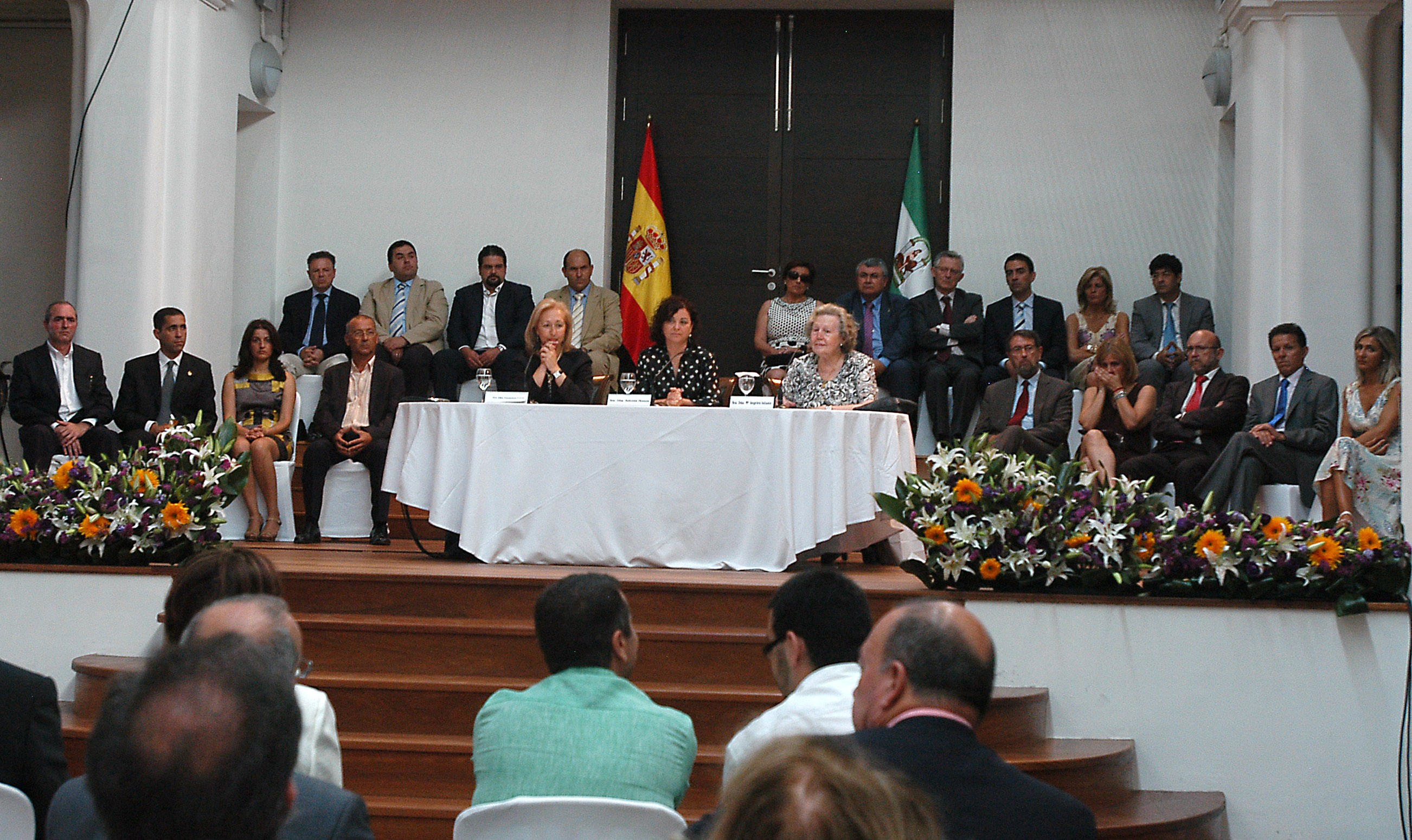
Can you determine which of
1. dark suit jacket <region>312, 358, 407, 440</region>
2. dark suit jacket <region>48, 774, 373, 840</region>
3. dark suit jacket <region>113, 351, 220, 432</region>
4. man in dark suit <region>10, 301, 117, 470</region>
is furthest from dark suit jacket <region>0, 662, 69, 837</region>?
dark suit jacket <region>113, 351, 220, 432</region>

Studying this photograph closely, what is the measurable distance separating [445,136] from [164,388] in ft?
9.61

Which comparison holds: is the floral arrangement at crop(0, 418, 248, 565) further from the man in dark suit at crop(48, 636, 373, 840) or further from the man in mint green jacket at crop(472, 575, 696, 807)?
the man in dark suit at crop(48, 636, 373, 840)

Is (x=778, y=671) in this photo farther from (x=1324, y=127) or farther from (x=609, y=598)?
(x=1324, y=127)

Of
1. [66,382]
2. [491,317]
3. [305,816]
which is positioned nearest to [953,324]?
[491,317]

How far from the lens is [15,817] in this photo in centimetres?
193

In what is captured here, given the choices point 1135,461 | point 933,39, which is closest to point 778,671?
point 1135,461

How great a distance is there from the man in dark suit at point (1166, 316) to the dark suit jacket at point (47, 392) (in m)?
5.56

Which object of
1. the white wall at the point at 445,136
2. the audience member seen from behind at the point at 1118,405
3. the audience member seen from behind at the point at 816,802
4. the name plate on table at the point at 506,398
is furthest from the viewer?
the white wall at the point at 445,136

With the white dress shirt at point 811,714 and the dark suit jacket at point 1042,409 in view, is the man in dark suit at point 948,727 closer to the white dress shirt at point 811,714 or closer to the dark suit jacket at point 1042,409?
the white dress shirt at point 811,714

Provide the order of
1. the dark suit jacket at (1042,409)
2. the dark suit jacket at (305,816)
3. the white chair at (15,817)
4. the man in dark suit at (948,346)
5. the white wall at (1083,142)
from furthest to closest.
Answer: the white wall at (1083,142) → the man in dark suit at (948,346) → the dark suit jacket at (1042,409) → the white chair at (15,817) → the dark suit jacket at (305,816)

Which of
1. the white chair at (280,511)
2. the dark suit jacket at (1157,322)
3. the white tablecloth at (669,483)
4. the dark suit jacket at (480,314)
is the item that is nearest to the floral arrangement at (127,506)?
the white tablecloth at (669,483)

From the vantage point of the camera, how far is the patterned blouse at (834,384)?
5766 millimetres

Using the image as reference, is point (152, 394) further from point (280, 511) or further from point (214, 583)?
point (214, 583)

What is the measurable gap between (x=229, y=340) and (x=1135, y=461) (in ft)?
17.5
